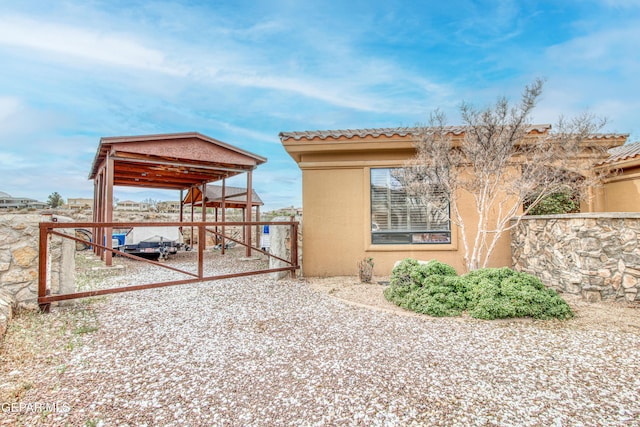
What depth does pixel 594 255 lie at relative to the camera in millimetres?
5250

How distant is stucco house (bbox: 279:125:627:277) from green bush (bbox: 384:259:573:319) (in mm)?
2065

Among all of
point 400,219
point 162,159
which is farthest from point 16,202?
point 400,219

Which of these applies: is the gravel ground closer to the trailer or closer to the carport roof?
the carport roof

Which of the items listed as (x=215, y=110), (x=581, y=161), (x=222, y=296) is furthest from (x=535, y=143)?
(x=215, y=110)

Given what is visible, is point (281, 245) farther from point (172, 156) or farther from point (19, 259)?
point (172, 156)

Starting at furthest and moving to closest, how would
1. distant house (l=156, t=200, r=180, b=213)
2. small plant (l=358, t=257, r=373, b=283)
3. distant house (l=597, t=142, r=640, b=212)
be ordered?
distant house (l=156, t=200, r=180, b=213) → distant house (l=597, t=142, r=640, b=212) → small plant (l=358, t=257, r=373, b=283)

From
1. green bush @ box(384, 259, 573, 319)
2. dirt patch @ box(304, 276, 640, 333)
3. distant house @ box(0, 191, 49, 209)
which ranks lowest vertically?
dirt patch @ box(304, 276, 640, 333)

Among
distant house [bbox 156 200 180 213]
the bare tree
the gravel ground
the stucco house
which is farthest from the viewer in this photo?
distant house [bbox 156 200 180 213]

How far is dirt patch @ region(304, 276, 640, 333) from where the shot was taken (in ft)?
13.5

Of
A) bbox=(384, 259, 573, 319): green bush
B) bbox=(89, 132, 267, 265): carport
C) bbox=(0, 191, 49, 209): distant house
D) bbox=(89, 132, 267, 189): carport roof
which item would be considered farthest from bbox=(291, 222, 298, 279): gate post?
bbox=(0, 191, 49, 209): distant house

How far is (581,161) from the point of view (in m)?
6.82

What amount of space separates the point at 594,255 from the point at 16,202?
24610mm

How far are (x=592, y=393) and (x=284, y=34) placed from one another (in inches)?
413

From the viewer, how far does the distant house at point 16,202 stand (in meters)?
16.4
